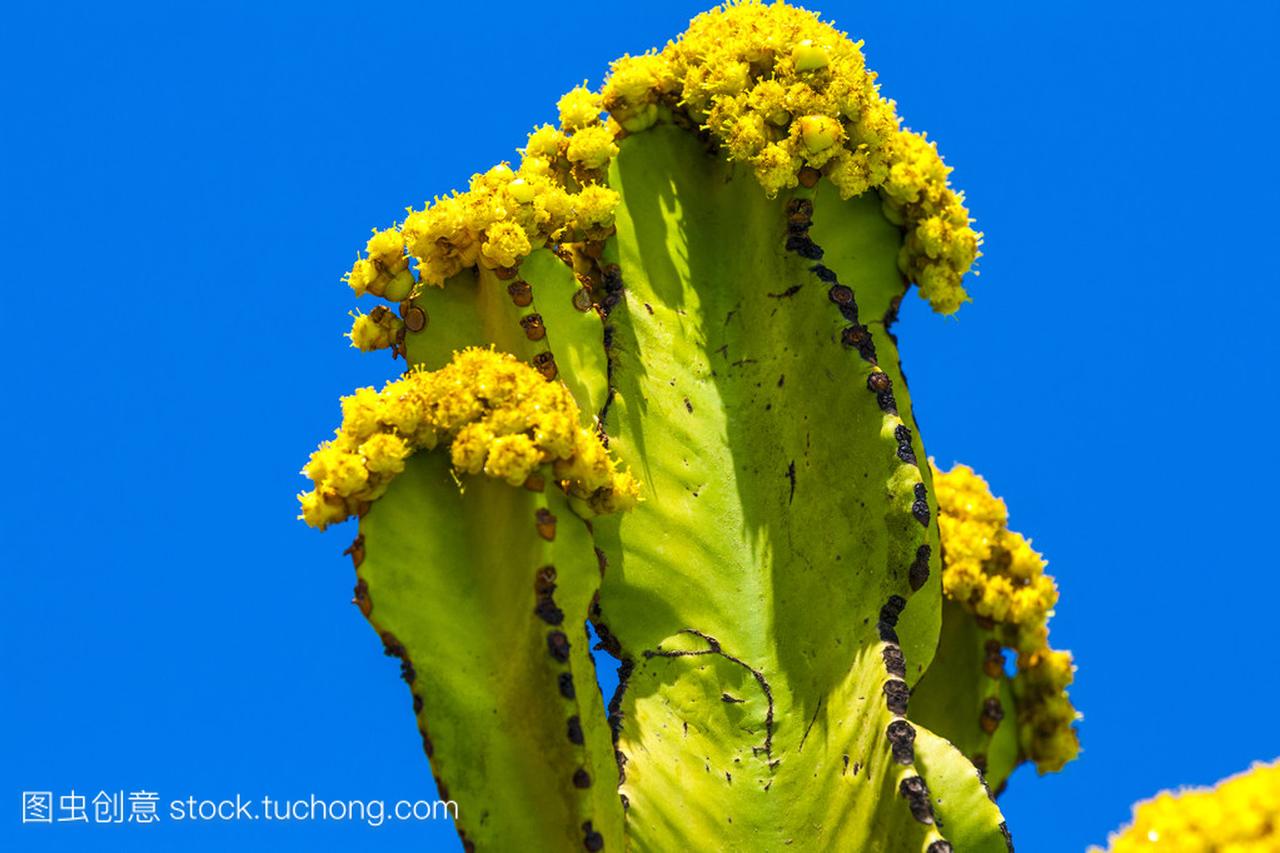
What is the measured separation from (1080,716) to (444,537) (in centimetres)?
151

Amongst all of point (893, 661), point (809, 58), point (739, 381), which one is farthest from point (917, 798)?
point (809, 58)

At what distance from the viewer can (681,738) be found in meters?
3.07

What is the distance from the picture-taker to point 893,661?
2.99 meters

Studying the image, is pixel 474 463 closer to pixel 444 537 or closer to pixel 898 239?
pixel 444 537

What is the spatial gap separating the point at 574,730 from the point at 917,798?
0.54 meters

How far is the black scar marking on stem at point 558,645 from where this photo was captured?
2.59 meters

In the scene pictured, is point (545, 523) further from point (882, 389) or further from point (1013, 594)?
point (1013, 594)

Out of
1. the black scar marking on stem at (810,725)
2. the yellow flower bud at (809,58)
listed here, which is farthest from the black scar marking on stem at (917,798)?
the yellow flower bud at (809,58)

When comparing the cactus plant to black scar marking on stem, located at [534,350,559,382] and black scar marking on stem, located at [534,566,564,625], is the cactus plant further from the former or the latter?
black scar marking on stem, located at [534,566,564,625]

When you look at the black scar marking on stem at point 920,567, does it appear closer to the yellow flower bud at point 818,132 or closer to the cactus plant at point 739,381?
the cactus plant at point 739,381

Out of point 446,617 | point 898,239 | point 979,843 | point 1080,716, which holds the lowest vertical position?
point 979,843

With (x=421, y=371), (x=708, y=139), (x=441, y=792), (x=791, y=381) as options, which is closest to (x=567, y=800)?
(x=441, y=792)

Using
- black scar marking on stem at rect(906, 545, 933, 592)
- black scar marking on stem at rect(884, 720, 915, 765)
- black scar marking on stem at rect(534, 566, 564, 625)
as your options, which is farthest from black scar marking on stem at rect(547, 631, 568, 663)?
black scar marking on stem at rect(906, 545, 933, 592)

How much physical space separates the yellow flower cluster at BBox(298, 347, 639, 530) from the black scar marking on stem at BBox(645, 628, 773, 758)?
459 millimetres
